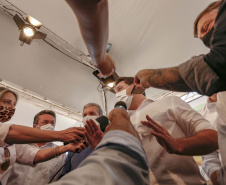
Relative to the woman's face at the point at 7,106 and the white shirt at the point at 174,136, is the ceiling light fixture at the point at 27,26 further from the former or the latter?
the white shirt at the point at 174,136

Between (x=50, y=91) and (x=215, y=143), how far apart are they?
4555mm

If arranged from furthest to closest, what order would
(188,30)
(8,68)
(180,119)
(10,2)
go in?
(8,68) < (188,30) < (10,2) < (180,119)

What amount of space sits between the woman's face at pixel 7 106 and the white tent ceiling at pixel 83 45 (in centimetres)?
231

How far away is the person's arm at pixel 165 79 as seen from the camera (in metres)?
0.80

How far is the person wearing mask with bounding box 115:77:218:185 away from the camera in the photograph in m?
1.02

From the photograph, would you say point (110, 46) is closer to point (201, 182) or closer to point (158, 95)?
point (158, 95)

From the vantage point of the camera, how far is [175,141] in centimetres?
102

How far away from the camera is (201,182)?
104 cm

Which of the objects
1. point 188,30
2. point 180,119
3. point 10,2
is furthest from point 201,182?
point 10,2

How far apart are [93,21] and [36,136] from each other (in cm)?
106

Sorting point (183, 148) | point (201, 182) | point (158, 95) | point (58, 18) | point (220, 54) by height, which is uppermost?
point (58, 18)

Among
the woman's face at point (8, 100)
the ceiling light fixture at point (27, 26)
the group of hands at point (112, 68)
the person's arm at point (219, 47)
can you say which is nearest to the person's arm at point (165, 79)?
the group of hands at point (112, 68)

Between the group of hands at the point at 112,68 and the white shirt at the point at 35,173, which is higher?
the group of hands at the point at 112,68

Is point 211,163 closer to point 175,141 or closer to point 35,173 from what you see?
point 175,141
